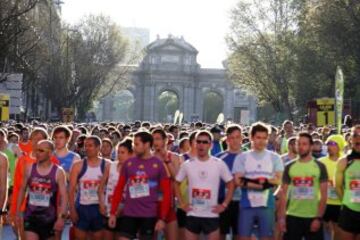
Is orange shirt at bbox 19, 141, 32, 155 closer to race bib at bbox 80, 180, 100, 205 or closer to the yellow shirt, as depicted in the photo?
race bib at bbox 80, 180, 100, 205

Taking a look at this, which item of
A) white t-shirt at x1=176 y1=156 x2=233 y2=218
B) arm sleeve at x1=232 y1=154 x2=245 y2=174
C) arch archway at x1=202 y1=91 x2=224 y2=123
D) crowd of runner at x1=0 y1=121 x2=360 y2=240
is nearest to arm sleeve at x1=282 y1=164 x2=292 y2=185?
crowd of runner at x1=0 y1=121 x2=360 y2=240

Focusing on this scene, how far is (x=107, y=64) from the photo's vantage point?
242 feet

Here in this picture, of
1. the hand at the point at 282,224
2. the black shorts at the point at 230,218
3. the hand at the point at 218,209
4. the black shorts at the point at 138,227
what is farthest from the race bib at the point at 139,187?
the hand at the point at 282,224

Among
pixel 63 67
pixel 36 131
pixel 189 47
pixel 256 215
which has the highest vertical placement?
pixel 189 47

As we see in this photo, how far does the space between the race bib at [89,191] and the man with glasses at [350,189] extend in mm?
2969

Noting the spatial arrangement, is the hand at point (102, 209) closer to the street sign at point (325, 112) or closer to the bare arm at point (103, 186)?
the bare arm at point (103, 186)

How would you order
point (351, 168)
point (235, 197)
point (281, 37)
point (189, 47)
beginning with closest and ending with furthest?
1. point (351, 168)
2. point (235, 197)
3. point (281, 37)
4. point (189, 47)

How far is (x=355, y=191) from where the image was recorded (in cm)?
988

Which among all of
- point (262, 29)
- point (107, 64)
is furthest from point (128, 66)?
point (262, 29)

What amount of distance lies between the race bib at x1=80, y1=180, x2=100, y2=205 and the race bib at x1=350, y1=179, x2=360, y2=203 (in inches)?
123

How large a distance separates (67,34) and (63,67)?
2.86 metres

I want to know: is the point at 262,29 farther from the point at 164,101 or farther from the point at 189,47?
the point at 164,101

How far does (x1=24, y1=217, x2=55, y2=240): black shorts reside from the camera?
9.77 metres

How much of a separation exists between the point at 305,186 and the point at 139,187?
192 centimetres
